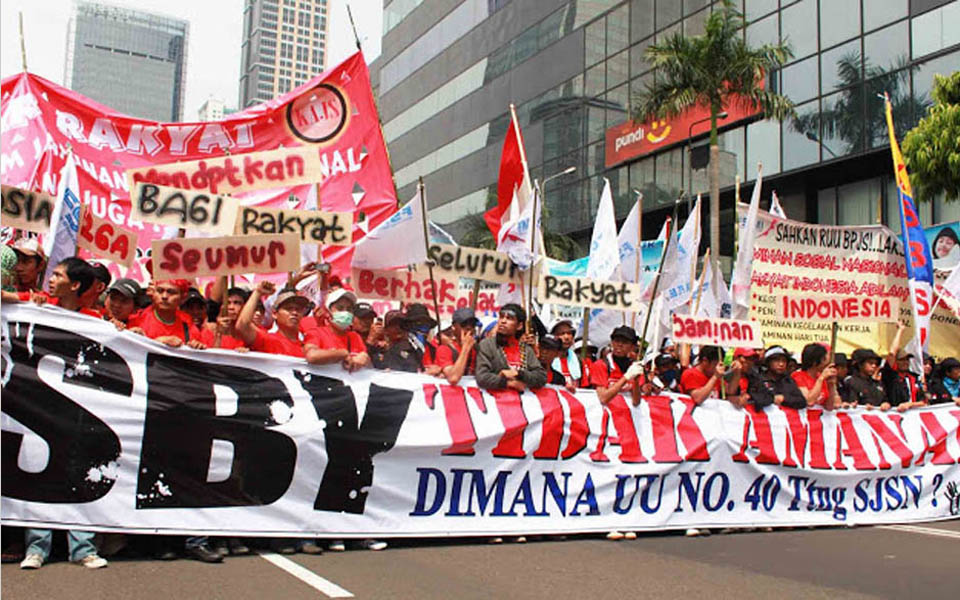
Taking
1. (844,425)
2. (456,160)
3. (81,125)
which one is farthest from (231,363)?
(456,160)

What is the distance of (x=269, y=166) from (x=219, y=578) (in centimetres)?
380

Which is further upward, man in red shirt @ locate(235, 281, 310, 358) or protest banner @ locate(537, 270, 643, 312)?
protest banner @ locate(537, 270, 643, 312)

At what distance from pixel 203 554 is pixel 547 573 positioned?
6.85 ft

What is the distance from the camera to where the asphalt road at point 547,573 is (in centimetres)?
489

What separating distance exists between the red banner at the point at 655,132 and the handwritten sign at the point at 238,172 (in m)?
21.4

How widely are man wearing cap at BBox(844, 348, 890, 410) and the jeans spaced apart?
692 cm

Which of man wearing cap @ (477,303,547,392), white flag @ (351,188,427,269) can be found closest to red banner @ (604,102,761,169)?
white flag @ (351,188,427,269)

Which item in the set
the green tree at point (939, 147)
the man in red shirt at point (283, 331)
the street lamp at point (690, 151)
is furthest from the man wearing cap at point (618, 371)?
the street lamp at point (690, 151)

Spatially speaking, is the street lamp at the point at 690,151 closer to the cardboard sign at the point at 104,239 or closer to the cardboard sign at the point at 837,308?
the cardboard sign at the point at 837,308

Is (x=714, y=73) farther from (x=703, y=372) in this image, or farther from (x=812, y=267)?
(x=703, y=372)

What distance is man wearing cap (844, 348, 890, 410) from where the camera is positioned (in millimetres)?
9234

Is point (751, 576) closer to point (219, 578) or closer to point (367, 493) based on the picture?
point (367, 493)

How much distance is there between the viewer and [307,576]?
17.3 ft

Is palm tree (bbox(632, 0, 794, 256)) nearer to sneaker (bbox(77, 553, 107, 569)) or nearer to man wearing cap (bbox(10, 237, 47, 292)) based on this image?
man wearing cap (bbox(10, 237, 47, 292))
